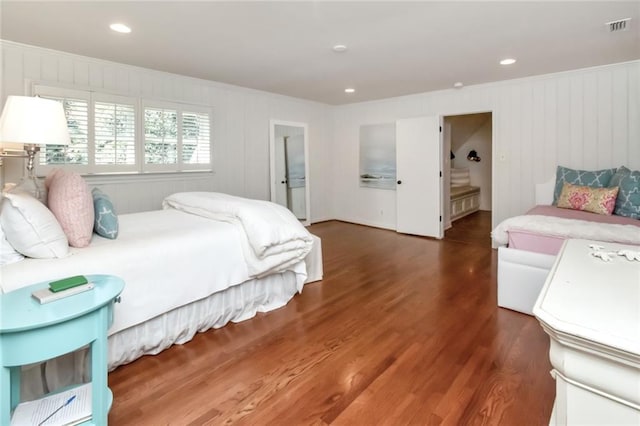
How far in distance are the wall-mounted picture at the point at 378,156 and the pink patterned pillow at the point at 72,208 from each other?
4993 mm

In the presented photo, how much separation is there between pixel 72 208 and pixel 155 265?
56 cm

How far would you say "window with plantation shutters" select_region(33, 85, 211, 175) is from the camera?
3.61 m

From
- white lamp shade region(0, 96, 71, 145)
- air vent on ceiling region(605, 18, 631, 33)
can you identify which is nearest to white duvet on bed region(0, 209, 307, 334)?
white lamp shade region(0, 96, 71, 145)

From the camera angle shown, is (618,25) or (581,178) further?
(581,178)

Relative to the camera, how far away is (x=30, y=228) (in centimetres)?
173

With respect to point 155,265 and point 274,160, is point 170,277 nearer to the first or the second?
point 155,265

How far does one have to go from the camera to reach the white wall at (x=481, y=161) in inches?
332

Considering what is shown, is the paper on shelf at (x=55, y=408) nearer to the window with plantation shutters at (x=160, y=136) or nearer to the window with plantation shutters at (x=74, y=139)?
the window with plantation shutters at (x=74, y=139)

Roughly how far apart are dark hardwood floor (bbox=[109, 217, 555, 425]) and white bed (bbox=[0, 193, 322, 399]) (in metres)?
0.13

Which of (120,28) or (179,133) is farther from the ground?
(120,28)

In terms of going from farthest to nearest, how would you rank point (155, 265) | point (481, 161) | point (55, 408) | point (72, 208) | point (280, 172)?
point (481, 161), point (280, 172), point (155, 265), point (72, 208), point (55, 408)

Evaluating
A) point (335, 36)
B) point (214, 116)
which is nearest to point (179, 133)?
point (214, 116)

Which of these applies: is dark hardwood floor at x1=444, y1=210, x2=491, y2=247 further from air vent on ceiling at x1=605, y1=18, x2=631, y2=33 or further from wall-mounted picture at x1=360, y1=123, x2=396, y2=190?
air vent on ceiling at x1=605, y1=18, x2=631, y2=33

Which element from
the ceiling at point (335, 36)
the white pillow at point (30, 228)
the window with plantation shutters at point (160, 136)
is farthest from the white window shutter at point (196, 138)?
the white pillow at point (30, 228)
